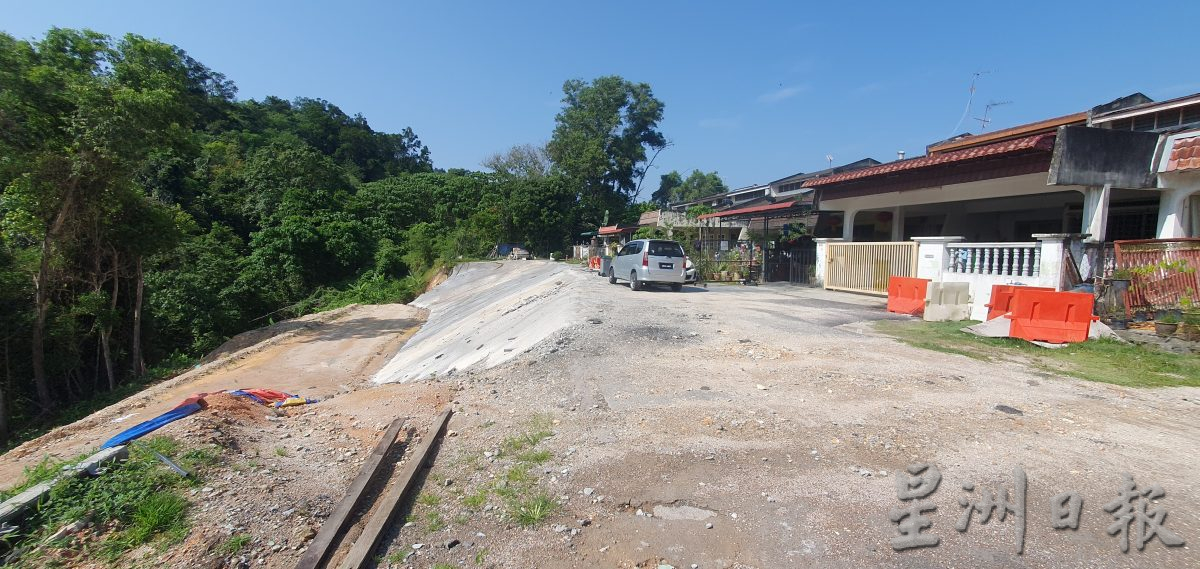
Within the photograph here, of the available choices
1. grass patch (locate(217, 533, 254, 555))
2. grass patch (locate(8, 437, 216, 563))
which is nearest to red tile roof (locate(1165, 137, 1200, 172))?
grass patch (locate(217, 533, 254, 555))

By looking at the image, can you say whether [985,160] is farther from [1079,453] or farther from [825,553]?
[825,553]

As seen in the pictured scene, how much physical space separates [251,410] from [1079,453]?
339 inches

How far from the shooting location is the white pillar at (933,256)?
1372cm

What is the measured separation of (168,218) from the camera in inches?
724

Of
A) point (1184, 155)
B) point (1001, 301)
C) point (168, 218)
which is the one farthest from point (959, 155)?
point (168, 218)

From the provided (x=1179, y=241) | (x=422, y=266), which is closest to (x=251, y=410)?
(x=1179, y=241)

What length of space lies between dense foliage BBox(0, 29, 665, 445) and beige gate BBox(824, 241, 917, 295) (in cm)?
2115

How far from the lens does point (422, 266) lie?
37.3 meters

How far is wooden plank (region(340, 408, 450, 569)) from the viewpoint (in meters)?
3.55

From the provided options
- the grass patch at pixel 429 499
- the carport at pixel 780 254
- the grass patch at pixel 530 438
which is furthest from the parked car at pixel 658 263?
the grass patch at pixel 429 499

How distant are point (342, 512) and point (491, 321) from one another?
39.9 feet

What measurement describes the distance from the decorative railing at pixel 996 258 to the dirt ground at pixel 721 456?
18.0 ft

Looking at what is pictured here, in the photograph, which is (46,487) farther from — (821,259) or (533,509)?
(821,259)

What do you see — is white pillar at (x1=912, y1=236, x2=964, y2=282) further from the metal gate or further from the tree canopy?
the tree canopy
